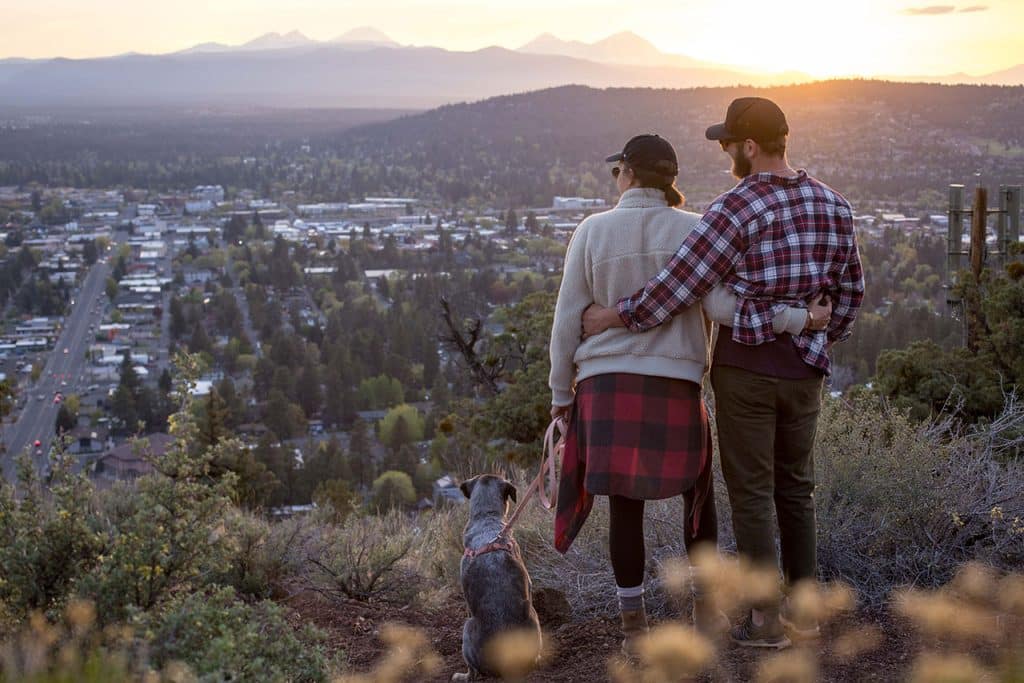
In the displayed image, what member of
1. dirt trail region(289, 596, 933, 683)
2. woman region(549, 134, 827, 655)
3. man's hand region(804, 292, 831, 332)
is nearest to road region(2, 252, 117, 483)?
dirt trail region(289, 596, 933, 683)

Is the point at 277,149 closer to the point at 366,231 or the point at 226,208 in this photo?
the point at 226,208

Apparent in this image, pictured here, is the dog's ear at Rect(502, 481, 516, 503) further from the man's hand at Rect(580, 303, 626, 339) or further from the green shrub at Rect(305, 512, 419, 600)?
the green shrub at Rect(305, 512, 419, 600)

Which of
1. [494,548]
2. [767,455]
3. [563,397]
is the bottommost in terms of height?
[494,548]

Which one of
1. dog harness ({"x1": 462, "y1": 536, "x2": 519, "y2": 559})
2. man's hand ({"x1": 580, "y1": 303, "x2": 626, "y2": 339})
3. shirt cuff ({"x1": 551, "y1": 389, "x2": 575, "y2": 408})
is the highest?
man's hand ({"x1": 580, "y1": 303, "x2": 626, "y2": 339})

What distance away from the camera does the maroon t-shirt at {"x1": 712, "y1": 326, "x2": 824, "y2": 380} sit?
3.12m

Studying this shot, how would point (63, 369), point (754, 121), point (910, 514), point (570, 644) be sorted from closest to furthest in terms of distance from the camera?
1. point (754, 121)
2. point (570, 644)
3. point (910, 514)
4. point (63, 369)

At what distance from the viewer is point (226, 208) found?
9688cm

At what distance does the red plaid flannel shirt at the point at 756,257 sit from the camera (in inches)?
121

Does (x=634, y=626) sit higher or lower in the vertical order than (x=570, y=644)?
higher

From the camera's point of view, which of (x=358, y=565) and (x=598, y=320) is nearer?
(x=598, y=320)

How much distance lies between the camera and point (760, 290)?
10.2ft

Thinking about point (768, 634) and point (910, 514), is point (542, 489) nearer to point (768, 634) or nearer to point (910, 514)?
point (768, 634)

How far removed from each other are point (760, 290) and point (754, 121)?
47 cm

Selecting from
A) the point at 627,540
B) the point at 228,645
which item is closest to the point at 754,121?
the point at 627,540
